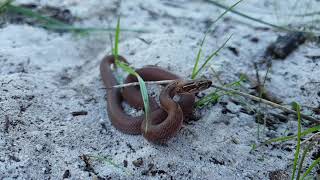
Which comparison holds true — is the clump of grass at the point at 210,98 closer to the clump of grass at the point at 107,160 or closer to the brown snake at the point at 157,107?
the brown snake at the point at 157,107

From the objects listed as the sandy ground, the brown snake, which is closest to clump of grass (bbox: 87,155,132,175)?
the sandy ground

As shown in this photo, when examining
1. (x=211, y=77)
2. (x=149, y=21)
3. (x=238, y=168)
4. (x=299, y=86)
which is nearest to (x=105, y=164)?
(x=238, y=168)

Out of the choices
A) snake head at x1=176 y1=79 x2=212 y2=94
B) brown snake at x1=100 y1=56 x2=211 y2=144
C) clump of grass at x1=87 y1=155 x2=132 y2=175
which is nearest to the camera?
clump of grass at x1=87 y1=155 x2=132 y2=175

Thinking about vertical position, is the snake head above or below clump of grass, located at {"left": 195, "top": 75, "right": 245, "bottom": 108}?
above

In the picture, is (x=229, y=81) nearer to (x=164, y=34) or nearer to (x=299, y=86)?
A: (x=299, y=86)

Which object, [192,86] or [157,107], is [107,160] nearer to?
[157,107]

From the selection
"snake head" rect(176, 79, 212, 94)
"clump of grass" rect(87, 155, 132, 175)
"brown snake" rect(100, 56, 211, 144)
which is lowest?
"clump of grass" rect(87, 155, 132, 175)

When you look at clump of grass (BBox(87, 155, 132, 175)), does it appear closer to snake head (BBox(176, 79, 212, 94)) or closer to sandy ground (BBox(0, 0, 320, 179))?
sandy ground (BBox(0, 0, 320, 179))

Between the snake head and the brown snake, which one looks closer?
the brown snake
